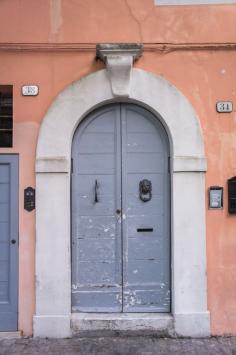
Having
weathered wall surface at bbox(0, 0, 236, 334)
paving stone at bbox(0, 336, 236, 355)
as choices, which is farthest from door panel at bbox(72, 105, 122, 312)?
weathered wall surface at bbox(0, 0, 236, 334)

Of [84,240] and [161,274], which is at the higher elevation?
[84,240]

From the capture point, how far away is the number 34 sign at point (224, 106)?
5543mm

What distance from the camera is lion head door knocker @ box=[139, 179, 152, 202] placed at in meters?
5.61

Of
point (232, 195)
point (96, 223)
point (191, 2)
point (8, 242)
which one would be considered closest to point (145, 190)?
point (96, 223)

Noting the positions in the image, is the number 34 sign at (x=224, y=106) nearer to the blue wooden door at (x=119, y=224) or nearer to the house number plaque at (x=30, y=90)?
the blue wooden door at (x=119, y=224)

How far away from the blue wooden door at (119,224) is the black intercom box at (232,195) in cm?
74

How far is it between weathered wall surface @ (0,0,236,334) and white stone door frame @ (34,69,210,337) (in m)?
0.13

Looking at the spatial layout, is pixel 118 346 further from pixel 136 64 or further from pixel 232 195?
pixel 136 64

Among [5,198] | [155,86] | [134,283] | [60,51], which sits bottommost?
[134,283]

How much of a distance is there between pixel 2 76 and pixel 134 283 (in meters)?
2.95

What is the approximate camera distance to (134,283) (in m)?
5.62

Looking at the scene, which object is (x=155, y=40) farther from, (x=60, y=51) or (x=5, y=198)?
(x=5, y=198)

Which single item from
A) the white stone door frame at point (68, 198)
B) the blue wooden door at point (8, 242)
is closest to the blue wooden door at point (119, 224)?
the white stone door frame at point (68, 198)

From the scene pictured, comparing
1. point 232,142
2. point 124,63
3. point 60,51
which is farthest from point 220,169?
point 60,51
